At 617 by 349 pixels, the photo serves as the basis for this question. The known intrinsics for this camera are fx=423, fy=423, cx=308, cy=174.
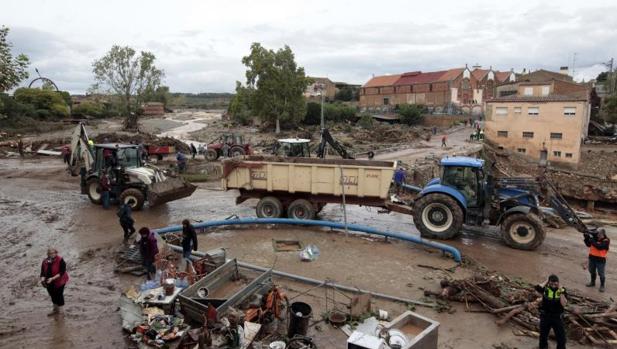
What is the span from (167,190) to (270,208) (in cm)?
381

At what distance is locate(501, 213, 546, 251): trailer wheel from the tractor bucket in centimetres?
1034

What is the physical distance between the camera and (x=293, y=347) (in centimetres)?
618

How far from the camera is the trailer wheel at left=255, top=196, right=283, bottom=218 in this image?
13.3m

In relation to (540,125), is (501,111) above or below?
above

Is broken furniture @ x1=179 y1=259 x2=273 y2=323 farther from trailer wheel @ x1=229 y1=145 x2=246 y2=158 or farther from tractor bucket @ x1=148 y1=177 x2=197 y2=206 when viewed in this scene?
trailer wheel @ x1=229 y1=145 x2=246 y2=158

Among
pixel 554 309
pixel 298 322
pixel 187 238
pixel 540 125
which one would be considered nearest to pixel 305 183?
pixel 187 238

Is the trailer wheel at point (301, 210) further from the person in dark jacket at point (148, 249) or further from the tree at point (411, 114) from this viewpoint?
the tree at point (411, 114)

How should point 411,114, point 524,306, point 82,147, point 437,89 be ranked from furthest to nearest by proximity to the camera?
point 437,89
point 411,114
point 82,147
point 524,306

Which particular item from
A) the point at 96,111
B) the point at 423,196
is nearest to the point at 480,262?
the point at 423,196

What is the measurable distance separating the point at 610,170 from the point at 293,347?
34.8 m

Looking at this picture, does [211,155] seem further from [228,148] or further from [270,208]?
[270,208]

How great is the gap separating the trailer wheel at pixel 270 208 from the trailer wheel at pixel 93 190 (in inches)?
253

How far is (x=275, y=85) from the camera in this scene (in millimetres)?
44281

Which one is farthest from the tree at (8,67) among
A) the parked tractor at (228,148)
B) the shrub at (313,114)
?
the shrub at (313,114)
